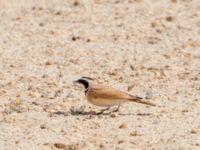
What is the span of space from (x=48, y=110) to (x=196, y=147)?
2417 mm

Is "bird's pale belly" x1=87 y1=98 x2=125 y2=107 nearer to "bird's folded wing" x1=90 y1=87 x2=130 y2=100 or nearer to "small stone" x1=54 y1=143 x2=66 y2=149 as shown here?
"bird's folded wing" x1=90 y1=87 x2=130 y2=100

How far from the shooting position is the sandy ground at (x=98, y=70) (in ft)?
36.3

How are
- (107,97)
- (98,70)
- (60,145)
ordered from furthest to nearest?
(98,70) → (107,97) → (60,145)

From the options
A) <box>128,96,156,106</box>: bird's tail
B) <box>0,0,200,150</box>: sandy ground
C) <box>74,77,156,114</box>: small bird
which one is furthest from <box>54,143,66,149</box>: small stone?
<box>128,96,156,106</box>: bird's tail

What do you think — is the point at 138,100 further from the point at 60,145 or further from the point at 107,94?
A: the point at 60,145

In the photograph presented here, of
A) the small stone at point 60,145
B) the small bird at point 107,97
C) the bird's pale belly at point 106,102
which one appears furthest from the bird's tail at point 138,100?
the small stone at point 60,145

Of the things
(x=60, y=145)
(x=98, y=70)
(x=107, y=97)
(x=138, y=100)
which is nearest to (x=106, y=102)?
(x=107, y=97)

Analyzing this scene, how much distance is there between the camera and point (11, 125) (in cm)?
1145

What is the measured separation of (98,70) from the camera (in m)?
14.3

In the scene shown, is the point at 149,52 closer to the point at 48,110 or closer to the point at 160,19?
the point at 160,19

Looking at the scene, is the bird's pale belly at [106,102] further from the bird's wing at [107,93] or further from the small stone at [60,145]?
the small stone at [60,145]

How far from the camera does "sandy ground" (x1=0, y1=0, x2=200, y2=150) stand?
11.1 m

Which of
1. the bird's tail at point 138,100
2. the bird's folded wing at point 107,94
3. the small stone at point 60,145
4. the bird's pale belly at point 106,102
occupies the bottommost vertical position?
the small stone at point 60,145

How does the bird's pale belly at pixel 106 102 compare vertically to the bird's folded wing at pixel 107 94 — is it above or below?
below
